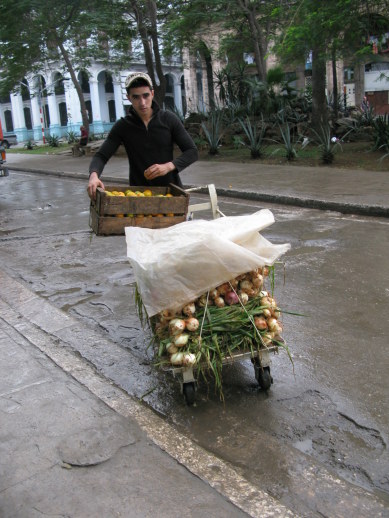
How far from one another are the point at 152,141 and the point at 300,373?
1.99 m

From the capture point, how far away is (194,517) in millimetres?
2189

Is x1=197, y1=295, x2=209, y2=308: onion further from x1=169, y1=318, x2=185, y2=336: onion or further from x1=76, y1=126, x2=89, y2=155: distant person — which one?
x1=76, y1=126, x2=89, y2=155: distant person

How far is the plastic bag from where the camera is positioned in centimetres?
292

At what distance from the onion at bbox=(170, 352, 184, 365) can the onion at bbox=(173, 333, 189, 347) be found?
0.17ft

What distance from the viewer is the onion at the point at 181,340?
2965 millimetres

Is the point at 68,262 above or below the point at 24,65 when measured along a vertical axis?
below

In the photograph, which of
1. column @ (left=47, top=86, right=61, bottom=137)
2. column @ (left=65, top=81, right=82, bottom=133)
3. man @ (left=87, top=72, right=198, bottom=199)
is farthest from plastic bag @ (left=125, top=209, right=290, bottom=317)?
column @ (left=47, top=86, right=61, bottom=137)

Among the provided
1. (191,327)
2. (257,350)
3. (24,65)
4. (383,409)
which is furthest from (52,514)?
(24,65)

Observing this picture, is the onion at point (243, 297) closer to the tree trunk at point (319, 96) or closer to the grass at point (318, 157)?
the grass at point (318, 157)

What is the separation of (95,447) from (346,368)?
5.86 feet

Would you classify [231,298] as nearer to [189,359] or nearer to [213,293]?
[213,293]

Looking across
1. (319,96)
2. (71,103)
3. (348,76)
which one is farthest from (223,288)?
(71,103)

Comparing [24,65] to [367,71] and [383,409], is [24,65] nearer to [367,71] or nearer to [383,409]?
[367,71]

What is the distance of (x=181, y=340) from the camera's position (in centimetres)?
296
